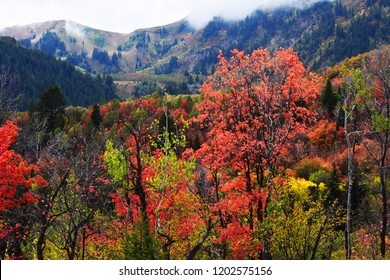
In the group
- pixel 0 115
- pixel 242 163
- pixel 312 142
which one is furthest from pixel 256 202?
pixel 312 142

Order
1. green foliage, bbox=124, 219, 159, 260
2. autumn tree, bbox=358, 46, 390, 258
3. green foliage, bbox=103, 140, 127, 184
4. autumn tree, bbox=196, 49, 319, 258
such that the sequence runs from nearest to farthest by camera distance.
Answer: green foliage, bbox=124, 219, 159, 260 → green foliage, bbox=103, 140, 127, 184 → autumn tree, bbox=196, 49, 319, 258 → autumn tree, bbox=358, 46, 390, 258

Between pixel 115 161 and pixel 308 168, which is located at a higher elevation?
pixel 115 161

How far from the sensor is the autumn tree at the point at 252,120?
2003 cm

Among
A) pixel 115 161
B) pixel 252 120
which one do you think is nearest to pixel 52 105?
pixel 252 120

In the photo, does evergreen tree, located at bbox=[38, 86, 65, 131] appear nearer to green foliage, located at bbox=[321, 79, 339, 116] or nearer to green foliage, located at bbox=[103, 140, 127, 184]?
green foliage, located at bbox=[321, 79, 339, 116]

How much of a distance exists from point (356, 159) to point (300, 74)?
146 feet

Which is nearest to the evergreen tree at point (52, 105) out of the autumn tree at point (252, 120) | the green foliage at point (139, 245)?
the autumn tree at point (252, 120)

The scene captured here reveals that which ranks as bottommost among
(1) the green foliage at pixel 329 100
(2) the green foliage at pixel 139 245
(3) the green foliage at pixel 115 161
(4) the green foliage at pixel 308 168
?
(4) the green foliage at pixel 308 168

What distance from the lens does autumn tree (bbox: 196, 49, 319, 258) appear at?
65.7 feet

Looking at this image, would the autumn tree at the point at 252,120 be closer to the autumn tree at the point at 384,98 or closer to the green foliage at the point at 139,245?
the autumn tree at the point at 384,98

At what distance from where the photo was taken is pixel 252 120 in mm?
20688

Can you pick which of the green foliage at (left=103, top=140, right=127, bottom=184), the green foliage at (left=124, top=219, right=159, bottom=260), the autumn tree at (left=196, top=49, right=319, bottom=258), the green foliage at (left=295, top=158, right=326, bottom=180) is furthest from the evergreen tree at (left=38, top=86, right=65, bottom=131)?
the green foliage at (left=124, top=219, right=159, bottom=260)

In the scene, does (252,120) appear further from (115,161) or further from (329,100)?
(329,100)

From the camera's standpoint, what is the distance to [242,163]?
21906 mm
